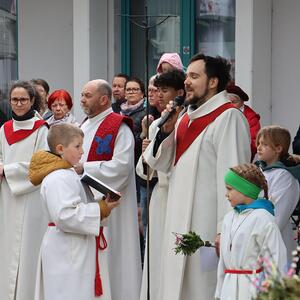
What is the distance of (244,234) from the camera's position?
6.79 m

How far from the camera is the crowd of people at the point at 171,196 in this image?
693cm

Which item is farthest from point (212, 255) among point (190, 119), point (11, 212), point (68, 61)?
point (68, 61)

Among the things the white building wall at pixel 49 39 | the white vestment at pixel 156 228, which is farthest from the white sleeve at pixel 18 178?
the white building wall at pixel 49 39

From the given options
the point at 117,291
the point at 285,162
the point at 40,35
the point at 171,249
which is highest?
the point at 40,35

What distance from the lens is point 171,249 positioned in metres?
7.79

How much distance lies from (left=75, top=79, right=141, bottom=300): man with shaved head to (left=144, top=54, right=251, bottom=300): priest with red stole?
1.14 meters

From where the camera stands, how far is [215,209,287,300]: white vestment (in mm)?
6707

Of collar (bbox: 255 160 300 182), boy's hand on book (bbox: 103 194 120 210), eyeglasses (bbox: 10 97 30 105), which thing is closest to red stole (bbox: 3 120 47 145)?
eyeglasses (bbox: 10 97 30 105)

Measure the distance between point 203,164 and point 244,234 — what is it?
0.99 m

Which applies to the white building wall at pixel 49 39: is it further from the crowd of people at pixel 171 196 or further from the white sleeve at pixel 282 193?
the white sleeve at pixel 282 193

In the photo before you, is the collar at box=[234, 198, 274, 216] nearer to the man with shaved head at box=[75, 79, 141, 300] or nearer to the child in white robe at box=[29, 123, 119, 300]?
the child in white robe at box=[29, 123, 119, 300]

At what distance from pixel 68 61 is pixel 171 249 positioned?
5494 millimetres

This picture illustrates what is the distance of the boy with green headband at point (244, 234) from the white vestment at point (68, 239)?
112cm

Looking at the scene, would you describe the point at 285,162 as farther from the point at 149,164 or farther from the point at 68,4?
the point at 68,4
